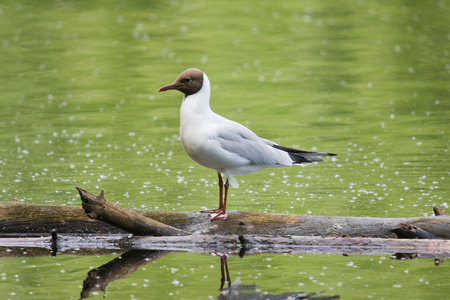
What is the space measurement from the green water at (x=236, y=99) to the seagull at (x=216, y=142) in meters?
1.08

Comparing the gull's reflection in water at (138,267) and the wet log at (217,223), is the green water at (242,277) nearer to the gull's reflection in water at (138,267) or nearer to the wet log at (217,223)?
the gull's reflection in water at (138,267)

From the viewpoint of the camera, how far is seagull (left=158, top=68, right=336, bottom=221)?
7773 mm

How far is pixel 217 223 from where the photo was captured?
7.68 m

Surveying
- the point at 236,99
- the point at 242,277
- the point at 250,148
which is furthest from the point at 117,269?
the point at 236,99

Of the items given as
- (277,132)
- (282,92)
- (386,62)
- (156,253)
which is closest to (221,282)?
(156,253)

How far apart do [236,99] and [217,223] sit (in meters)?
9.18

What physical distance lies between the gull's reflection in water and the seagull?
27.7 inches

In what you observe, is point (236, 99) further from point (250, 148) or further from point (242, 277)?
point (242, 277)

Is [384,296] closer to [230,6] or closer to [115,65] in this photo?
[115,65]

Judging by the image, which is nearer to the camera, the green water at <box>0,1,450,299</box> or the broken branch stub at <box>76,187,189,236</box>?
the broken branch stub at <box>76,187,189,236</box>

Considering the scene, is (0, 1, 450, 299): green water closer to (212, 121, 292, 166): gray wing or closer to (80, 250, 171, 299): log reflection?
(80, 250, 171, 299): log reflection

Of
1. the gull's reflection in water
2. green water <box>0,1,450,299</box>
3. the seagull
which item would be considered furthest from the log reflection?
the seagull

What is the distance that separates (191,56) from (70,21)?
19.1ft

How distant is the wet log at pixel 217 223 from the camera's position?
7379mm
